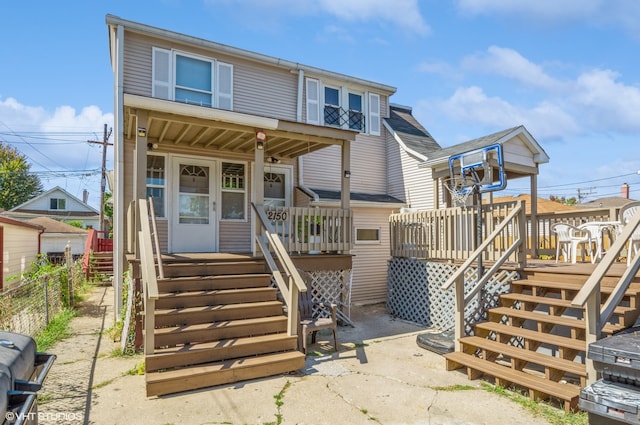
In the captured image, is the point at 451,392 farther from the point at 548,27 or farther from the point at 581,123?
the point at 581,123

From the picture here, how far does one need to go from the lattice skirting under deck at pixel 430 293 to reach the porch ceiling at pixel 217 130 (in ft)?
10.2

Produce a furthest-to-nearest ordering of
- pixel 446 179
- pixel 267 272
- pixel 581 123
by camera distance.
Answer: pixel 581 123 < pixel 446 179 < pixel 267 272

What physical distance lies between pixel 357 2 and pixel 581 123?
4995 inches

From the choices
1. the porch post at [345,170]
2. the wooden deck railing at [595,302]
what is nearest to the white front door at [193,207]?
the porch post at [345,170]

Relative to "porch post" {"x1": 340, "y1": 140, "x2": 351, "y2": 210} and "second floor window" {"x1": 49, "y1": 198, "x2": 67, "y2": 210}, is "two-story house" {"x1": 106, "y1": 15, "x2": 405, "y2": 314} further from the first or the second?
"second floor window" {"x1": 49, "y1": 198, "x2": 67, "y2": 210}

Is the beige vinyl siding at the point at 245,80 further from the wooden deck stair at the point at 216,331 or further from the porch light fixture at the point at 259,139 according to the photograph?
the wooden deck stair at the point at 216,331

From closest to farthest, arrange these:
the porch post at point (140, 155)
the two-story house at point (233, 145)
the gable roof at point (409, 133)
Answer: the porch post at point (140, 155)
the two-story house at point (233, 145)
the gable roof at point (409, 133)

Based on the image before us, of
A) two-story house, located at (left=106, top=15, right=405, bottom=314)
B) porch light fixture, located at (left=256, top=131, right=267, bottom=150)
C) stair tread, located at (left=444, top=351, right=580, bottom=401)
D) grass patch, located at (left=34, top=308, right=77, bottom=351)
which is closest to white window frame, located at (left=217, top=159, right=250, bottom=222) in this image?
two-story house, located at (left=106, top=15, right=405, bottom=314)

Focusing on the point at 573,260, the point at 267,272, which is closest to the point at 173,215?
the point at 267,272

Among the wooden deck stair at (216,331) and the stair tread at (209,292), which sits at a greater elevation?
the stair tread at (209,292)

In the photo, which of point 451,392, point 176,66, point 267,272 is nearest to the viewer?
point 451,392

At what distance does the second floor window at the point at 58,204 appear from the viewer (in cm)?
3478

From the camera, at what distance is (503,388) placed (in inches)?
168

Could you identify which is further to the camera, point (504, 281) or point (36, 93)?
point (36, 93)
